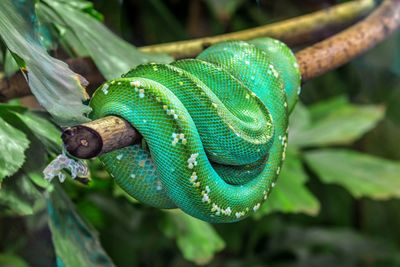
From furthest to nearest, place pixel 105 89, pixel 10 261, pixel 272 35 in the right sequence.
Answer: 1. pixel 10 261
2. pixel 272 35
3. pixel 105 89

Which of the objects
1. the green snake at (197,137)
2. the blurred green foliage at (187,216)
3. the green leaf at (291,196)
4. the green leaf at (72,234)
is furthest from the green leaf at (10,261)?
the green snake at (197,137)

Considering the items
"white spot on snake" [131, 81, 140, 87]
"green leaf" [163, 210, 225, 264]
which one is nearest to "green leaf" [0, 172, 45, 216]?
"white spot on snake" [131, 81, 140, 87]

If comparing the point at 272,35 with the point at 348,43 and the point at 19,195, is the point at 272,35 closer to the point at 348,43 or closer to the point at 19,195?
the point at 348,43

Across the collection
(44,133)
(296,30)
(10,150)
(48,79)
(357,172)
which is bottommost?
(357,172)

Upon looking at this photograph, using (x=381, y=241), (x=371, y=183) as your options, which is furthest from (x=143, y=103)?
(x=381, y=241)

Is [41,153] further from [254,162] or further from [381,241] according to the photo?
[381,241]

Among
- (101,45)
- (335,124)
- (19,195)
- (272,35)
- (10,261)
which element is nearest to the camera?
(19,195)

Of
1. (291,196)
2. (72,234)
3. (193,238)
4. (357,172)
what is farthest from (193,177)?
(357,172)
